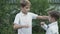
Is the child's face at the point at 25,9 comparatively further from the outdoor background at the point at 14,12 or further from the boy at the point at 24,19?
the outdoor background at the point at 14,12

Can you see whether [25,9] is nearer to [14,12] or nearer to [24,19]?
[24,19]

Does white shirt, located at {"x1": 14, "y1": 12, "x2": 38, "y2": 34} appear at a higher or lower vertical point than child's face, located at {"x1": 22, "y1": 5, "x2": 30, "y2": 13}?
lower

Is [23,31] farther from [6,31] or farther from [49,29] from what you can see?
[6,31]

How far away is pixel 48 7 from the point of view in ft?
23.3

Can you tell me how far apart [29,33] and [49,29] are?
1.16ft

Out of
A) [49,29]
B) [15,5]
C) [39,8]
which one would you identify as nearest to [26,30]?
[49,29]

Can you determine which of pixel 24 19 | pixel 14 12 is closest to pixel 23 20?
pixel 24 19

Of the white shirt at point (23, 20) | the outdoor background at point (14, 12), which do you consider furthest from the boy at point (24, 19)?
the outdoor background at point (14, 12)

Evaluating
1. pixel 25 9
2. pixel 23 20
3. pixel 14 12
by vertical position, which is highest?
pixel 25 9

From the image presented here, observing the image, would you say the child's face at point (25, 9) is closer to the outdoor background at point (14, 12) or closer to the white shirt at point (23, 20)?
the white shirt at point (23, 20)

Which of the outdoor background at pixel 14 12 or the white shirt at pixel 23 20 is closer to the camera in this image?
the white shirt at pixel 23 20

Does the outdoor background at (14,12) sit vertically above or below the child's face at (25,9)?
below

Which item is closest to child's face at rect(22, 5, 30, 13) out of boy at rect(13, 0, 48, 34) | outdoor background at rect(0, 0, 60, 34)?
boy at rect(13, 0, 48, 34)

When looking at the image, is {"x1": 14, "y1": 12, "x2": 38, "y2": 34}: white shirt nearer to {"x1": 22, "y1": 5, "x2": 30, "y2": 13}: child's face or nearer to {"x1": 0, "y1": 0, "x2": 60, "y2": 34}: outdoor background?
{"x1": 22, "y1": 5, "x2": 30, "y2": 13}: child's face
